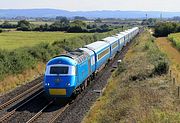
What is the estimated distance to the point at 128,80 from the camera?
27.7 metres

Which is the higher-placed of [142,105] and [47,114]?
[142,105]

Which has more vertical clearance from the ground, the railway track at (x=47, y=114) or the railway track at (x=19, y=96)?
the railway track at (x=47, y=114)

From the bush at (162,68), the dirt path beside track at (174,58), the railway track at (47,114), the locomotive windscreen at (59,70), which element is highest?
the locomotive windscreen at (59,70)

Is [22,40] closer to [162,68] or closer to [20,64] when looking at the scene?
[20,64]

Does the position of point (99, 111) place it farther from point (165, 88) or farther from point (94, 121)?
point (165, 88)

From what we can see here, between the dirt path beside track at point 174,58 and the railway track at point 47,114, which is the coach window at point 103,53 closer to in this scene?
the dirt path beside track at point 174,58

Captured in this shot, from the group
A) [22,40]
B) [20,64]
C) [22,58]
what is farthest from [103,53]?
[22,40]

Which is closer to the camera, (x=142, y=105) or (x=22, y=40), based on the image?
(x=142, y=105)

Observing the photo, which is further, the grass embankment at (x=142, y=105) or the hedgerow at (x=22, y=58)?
the hedgerow at (x=22, y=58)

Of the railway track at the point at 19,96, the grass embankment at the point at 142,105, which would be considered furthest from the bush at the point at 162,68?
the railway track at the point at 19,96

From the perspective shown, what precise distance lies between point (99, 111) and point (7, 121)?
5.48 meters

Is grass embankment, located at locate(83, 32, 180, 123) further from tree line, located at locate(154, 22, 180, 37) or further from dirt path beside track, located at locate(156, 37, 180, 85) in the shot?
tree line, located at locate(154, 22, 180, 37)

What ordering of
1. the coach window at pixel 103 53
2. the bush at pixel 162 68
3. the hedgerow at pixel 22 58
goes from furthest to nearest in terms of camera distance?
the coach window at pixel 103 53
the hedgerow at pixel 22 58
the bush at pixel 162 68

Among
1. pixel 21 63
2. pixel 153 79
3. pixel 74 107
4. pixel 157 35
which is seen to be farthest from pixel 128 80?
pixel 157 35
